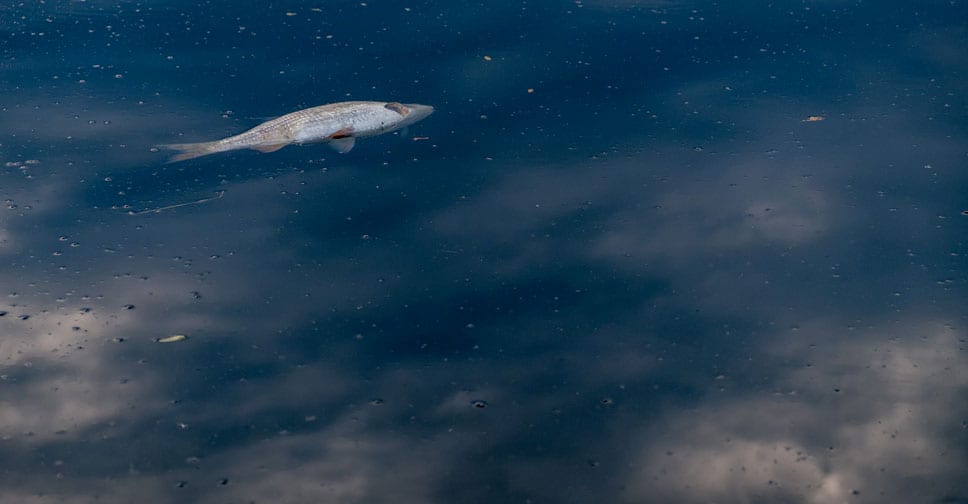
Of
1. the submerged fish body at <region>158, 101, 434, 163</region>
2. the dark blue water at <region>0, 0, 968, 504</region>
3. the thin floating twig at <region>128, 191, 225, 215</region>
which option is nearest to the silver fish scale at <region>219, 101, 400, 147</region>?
the submerged fish body at <region>158, 101, 434, 163</region>

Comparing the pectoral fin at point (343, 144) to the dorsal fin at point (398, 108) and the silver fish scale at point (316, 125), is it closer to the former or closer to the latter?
the silver fish scale at point (316, 125)

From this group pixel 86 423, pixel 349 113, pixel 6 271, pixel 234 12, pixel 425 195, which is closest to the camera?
pixel 86 423

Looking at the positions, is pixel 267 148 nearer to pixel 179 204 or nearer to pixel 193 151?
pixel 193 151

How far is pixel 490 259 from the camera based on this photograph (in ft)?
15.1

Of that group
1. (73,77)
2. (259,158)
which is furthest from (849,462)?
(73,77)

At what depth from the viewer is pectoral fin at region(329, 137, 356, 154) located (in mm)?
5242

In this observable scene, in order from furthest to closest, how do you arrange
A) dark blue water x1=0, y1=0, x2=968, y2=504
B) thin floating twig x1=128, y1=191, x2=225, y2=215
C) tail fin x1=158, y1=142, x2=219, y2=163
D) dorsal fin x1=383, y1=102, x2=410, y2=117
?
dorsal fin x1=383, y1=102, x2=410, y2=117, tail fin x1=158, y1=142, x2=219, y2=163, thin floating twig x1=128, y1=191, x2=225, y2=215, dark blue water x1=0, y1=0, x2=968, y2=504

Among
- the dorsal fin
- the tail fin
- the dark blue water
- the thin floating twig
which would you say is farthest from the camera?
the dorsal fin

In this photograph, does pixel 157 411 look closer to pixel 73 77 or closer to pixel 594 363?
pixel 594 363

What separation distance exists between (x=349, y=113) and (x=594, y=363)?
7.00 ft

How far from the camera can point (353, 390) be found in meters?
3.94

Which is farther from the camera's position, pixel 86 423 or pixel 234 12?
pixel 234 12

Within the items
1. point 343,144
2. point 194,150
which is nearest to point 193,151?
point 194,150

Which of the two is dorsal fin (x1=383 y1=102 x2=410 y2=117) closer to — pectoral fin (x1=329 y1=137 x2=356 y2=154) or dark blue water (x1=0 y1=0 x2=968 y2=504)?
dark blue water (x1=0 y1=0 x2=968 y2=504)
